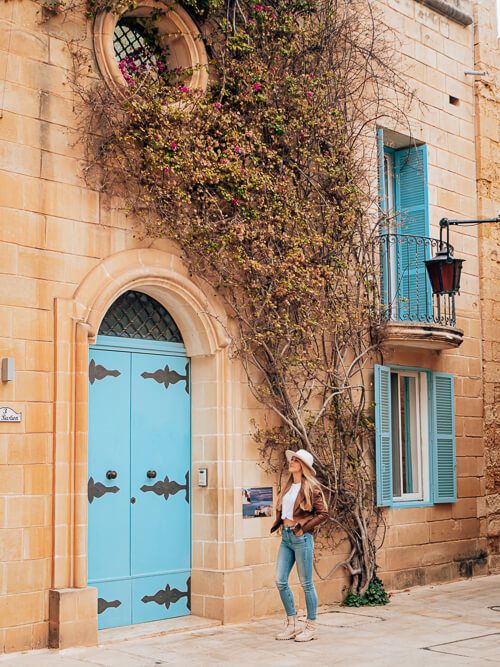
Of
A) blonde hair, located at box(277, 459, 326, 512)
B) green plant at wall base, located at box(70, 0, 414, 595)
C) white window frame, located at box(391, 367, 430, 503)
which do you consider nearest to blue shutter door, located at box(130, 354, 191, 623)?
green plant at wall base, located at box(70, 0, 414, 595)

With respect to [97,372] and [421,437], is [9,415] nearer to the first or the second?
[97,372]

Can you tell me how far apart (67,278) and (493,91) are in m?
8.04

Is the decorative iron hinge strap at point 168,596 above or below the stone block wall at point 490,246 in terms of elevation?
below

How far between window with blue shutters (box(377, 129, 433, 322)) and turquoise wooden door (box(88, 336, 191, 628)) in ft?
11.1

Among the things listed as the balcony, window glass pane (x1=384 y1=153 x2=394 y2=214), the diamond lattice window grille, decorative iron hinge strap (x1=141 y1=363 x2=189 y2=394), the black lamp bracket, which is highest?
window glass pane (x1=384 y1=153 x2=394 y2=214)

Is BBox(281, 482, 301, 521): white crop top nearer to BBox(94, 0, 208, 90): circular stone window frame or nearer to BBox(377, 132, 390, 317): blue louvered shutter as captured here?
BBox(377, 132, 390, 317): blue louvered shutter

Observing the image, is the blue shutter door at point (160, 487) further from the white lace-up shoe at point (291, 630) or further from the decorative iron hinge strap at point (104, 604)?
the white lace-up shoe at point (291, 630)

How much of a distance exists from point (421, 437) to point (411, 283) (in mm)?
1969

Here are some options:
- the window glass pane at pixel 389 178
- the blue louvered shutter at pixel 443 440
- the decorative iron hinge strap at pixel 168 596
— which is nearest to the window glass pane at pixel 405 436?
the blue louvered shutter at pixel 443 440

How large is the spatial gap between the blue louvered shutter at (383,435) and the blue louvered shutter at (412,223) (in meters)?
A: 1.14

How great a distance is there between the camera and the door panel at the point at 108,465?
8888 mm

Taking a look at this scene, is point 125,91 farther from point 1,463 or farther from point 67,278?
point 1,463

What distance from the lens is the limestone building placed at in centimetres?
815

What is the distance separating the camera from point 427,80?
42.6ft
